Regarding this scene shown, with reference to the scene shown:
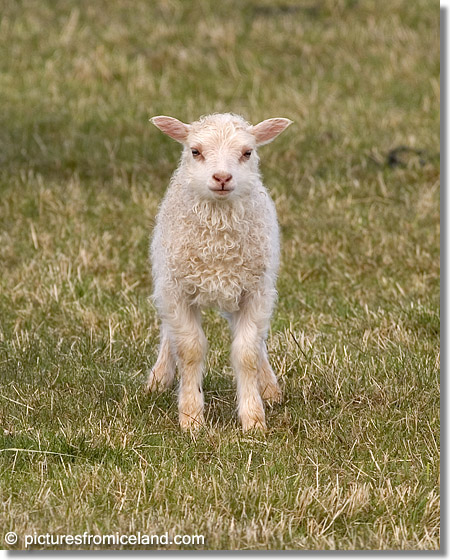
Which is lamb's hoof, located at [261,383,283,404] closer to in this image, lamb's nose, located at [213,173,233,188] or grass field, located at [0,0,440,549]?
grass field, located at [0,0,440,549]

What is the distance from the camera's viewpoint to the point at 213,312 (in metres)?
8.62

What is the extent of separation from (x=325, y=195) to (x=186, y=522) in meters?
6.37

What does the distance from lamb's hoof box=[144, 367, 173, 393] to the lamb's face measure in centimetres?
139

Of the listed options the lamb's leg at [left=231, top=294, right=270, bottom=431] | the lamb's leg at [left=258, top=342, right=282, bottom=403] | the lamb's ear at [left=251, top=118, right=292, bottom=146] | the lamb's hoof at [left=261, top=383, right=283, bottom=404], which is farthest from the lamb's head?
the lamb's hoof at [left=261, top=383, right=283, bottom=404]

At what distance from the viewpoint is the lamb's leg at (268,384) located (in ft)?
22.7

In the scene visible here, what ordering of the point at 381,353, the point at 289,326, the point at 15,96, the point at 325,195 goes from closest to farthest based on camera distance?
the point at 381,353, the point at 289,326, the point at 325,195, the point at 15,96

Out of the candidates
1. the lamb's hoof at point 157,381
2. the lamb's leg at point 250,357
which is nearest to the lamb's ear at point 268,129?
the lamb's leg at point 250,357

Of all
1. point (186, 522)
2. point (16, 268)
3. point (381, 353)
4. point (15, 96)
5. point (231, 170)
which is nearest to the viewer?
point (186, 522)

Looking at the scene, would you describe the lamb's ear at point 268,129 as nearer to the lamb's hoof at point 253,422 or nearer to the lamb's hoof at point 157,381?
the lamb's hoof at point 253,422

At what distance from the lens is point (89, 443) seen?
19.7 ft

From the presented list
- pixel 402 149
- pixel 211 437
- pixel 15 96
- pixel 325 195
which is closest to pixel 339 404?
pixel 211 437

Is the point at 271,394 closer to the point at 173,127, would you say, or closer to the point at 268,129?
the point at 268,129

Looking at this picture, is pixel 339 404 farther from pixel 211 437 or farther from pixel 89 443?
pixel 89 443

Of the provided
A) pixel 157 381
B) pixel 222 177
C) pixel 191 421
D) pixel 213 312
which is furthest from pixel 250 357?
pixel 213 312
